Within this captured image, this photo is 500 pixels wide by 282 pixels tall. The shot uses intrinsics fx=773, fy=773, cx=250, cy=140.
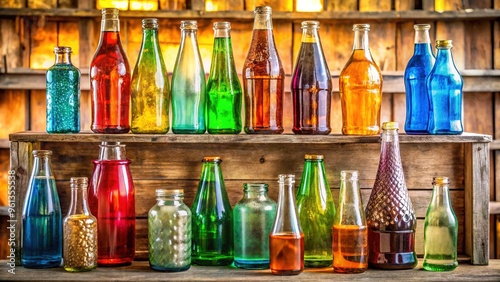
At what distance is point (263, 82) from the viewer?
183 cm

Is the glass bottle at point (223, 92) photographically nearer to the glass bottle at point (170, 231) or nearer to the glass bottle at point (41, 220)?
the glass bottle at point (170, 231)

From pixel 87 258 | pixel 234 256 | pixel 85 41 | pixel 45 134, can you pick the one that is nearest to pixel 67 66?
pixel 45 134

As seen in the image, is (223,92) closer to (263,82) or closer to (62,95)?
(263,82)

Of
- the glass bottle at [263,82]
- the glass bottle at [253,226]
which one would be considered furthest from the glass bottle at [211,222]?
the glass bottle at [263,82]

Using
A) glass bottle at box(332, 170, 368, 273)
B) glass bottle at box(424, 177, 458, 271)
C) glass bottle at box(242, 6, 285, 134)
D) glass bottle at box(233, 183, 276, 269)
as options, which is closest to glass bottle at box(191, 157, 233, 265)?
glass bottle at box(233, 183, 276, 269)

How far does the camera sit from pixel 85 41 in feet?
10.4

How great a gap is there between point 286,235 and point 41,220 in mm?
576

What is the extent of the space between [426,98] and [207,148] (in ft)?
1.81

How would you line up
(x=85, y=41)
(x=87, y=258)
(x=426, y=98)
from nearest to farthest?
(x=87, y=258) < (x=426, y=98) < (x=85, y=41)

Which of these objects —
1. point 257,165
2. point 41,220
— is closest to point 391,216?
point 257,165

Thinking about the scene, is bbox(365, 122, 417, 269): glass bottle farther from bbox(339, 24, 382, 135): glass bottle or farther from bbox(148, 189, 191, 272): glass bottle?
bbox(148, 189, 191, 272): glass bottle

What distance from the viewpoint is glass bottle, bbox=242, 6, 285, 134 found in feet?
5.99

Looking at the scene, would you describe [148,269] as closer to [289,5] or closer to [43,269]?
[43,269]

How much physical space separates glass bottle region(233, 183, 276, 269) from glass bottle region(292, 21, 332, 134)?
185mm
